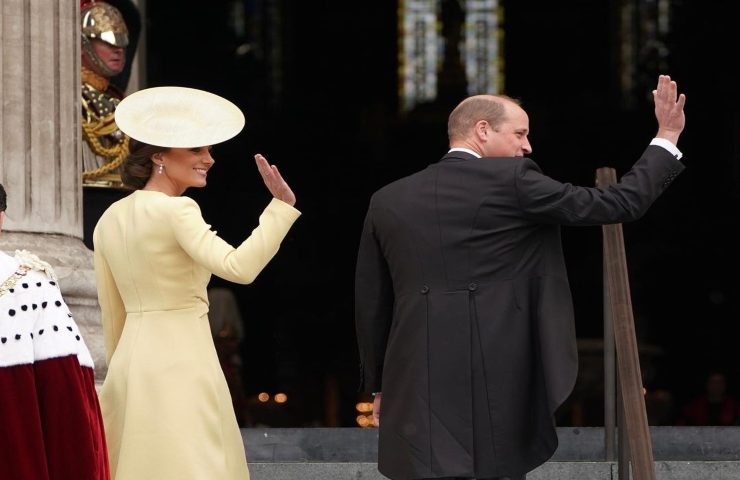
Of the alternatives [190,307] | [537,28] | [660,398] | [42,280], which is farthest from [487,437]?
[537,28]

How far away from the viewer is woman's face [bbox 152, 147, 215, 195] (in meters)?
5.95

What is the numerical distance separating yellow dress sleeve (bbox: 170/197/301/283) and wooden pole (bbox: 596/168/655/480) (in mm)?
1137

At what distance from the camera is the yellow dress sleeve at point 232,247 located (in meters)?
5.64

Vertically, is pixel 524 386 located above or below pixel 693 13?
below

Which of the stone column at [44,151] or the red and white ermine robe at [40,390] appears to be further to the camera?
the stone column at [44,151]

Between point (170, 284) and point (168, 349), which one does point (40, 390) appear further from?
point (170, 284)

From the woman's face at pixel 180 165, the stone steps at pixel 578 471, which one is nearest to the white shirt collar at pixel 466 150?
the woman's face at pixel 180 165

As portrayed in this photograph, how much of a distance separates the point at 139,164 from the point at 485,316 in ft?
4.07

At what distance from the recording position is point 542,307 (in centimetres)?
573

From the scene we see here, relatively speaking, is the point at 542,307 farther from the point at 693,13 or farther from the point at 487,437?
the point at 693,13

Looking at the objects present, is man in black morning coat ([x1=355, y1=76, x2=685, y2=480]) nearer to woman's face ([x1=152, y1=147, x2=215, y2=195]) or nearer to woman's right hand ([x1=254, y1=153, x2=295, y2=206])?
woman's right hand ([x1=254, y1=153, x2=295, y2=206])

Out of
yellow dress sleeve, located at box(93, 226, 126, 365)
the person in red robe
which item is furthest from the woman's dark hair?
the person in red robe

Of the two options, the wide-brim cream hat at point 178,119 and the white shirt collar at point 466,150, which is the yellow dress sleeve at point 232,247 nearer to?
the wide-brim cream hat at point 178,119

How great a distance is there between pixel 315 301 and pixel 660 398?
14.7 feet
